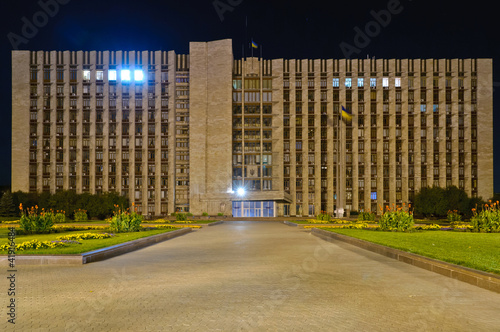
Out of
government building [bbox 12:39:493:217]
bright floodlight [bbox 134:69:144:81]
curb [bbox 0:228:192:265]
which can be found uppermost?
bright floodlight [bbox 134:69:144:81]

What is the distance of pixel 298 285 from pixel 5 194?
63.0 m

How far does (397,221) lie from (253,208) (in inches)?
1921

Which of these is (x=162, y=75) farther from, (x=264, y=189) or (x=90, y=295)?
(x=90, y=295)

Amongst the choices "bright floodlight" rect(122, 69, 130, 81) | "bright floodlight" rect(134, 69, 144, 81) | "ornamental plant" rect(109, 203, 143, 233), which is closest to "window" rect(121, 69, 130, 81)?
"bright floodlight" rect(122, 69, 130, 81)

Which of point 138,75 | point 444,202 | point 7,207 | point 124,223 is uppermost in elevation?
point 138,75

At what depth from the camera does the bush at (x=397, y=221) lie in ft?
79.0

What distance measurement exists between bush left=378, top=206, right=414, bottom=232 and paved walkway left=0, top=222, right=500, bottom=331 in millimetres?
12629

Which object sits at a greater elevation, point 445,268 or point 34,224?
point 445,268

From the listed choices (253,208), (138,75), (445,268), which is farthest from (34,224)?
(138,75)

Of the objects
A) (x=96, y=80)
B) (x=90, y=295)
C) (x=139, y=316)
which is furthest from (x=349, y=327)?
(x=96, y=80)

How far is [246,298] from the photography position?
773 centimetres

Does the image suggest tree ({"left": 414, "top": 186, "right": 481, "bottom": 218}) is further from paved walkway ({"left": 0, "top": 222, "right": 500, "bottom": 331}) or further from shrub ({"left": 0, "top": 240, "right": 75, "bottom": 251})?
shrub ({"left": 0, "top": 240, "right": 75, "bottom": 251})

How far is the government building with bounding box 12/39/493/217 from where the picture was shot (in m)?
74.9

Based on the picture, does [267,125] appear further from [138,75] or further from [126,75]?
[126,75]
